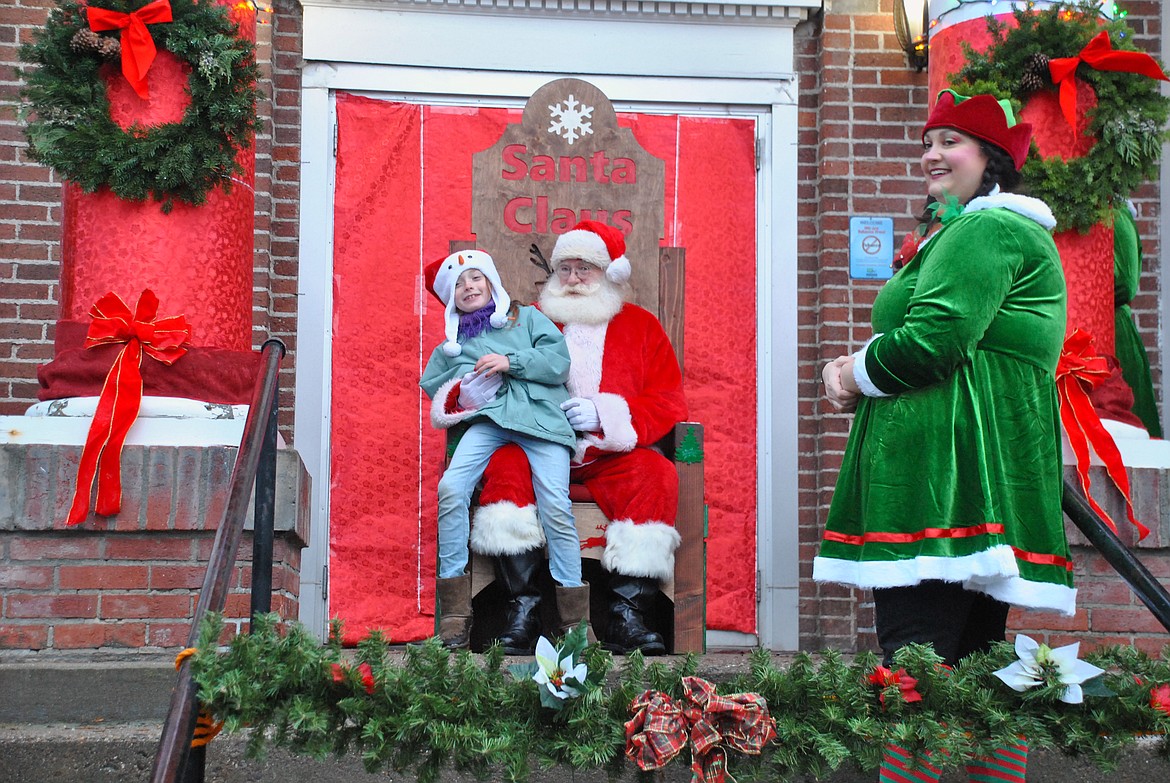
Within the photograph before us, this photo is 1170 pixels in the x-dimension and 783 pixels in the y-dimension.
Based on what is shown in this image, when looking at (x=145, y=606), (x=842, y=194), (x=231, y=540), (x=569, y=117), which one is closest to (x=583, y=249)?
(x=569, y=117)

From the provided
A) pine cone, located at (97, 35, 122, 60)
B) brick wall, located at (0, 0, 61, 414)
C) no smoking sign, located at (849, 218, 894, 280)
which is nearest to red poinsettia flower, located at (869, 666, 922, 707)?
pine cone, located at (97, 35, 122, 60)

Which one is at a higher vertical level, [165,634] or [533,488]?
[533,488]

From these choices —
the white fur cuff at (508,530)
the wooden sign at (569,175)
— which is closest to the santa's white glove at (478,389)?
the white fur cuff at (508,530)

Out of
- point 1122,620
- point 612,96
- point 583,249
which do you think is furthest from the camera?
point 612,96

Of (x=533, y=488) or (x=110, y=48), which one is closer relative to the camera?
(x=110, y=48)

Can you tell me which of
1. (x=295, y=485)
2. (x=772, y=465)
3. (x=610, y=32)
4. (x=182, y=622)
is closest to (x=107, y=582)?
(x=182, y=622)

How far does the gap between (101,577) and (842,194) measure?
348cm

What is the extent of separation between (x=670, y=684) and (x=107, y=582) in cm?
179

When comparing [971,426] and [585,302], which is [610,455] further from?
[971,426]

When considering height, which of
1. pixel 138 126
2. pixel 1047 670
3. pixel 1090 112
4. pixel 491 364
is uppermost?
pixel 1090 112

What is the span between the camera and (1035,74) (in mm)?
4836

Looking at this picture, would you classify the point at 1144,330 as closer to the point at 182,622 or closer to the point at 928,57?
the point at 928,57

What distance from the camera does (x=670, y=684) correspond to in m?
2.80

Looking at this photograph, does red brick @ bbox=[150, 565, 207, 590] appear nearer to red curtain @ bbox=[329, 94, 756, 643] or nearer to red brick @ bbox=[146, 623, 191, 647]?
red brick @ bbox=[146, 623, 191, 647]
